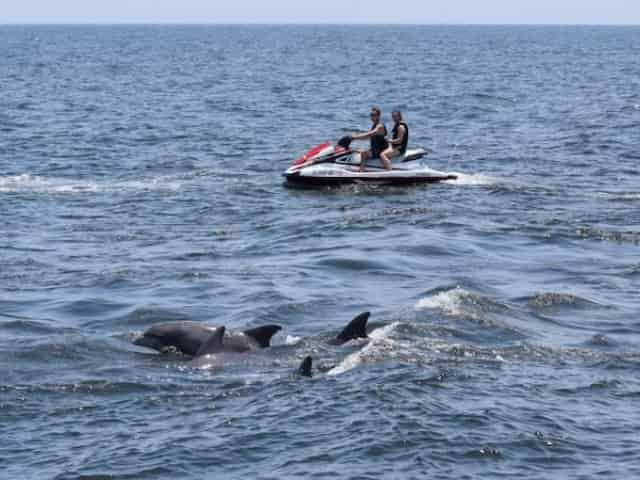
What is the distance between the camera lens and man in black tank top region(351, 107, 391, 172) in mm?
30116

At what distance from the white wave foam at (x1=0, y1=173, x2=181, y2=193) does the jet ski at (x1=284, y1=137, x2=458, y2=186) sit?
11.4 ft

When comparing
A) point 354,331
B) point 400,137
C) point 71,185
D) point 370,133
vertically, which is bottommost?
point 71,185

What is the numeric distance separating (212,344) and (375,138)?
15087 millimetres

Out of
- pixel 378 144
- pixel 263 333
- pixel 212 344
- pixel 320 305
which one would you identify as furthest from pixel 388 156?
pixel 212 344

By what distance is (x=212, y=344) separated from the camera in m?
16.1

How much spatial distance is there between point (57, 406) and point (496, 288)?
28.1 feet

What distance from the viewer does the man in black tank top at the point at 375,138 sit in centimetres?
3012

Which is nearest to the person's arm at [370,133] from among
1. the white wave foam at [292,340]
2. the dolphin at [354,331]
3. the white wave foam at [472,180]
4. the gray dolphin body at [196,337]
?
the white wave foam at [472,180]

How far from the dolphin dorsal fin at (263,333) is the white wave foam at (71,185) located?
15531 millimetres

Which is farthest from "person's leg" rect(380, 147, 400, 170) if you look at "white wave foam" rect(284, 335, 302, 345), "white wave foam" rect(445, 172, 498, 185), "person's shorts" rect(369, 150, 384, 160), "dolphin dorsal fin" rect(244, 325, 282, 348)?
"dolphin dorsal fin" rect(244, 325, 282, 348)

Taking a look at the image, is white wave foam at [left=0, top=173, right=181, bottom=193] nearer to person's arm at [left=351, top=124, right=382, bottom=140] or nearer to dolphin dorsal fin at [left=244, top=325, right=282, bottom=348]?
person's arm at [left=351, top=124, right=382, bottom=140]

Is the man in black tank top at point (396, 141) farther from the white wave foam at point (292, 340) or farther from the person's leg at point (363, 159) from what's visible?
the white wave foam at point (292, 340)

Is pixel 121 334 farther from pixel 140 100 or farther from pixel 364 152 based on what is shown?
pixel 140 100

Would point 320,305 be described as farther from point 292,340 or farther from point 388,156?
point 388,156
